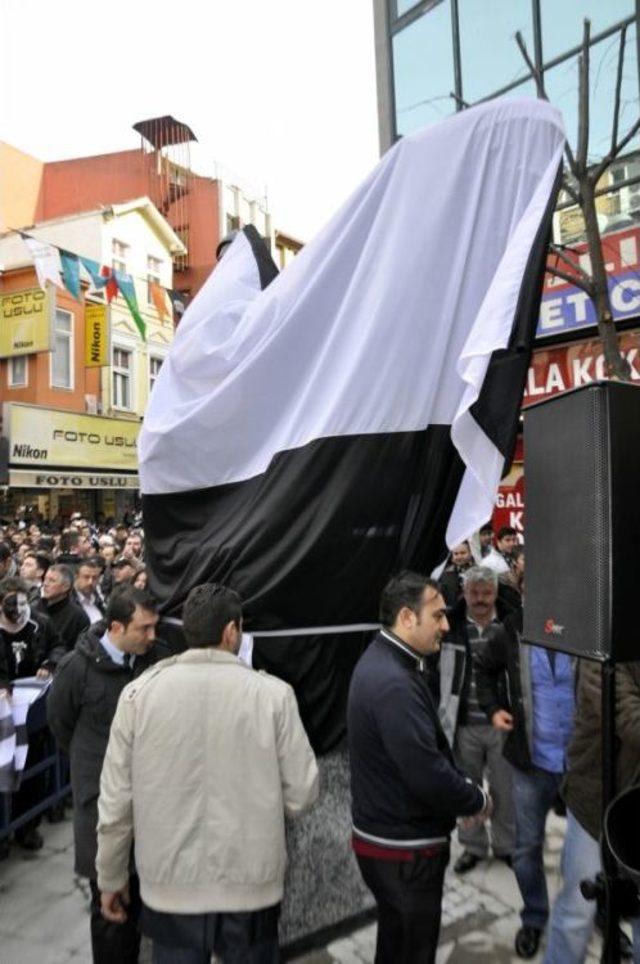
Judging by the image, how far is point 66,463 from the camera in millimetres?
21391

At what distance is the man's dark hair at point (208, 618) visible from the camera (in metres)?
2.70

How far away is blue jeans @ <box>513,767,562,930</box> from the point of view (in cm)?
374

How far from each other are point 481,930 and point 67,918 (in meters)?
2.16

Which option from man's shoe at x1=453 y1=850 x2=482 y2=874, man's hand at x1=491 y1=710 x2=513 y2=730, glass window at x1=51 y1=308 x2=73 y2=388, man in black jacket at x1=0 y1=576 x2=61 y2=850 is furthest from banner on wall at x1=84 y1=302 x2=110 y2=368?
man's hand at x1=491 y1=710 x2=513 y2=730

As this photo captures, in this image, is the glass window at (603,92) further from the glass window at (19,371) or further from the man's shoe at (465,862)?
the glass window at (19,371)

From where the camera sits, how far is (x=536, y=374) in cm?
1243

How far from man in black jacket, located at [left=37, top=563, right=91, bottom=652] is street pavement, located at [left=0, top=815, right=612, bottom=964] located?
5.34ft

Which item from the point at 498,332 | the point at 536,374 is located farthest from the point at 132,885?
the point at 536,374

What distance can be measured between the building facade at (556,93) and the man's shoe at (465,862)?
589cm

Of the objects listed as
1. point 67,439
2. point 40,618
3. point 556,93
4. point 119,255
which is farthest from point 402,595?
point 119,255

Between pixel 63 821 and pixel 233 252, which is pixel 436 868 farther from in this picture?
pixel 63 821

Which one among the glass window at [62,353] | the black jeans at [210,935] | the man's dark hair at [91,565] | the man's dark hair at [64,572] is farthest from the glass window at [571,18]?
the glass window at [62,353]

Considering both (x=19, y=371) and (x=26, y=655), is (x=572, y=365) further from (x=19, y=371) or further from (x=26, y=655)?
(x=19, y=371)

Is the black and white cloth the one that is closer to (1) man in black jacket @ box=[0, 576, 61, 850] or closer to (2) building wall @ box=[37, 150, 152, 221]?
(1) man in black jacket @ box=[0, 576, 61, 850]
